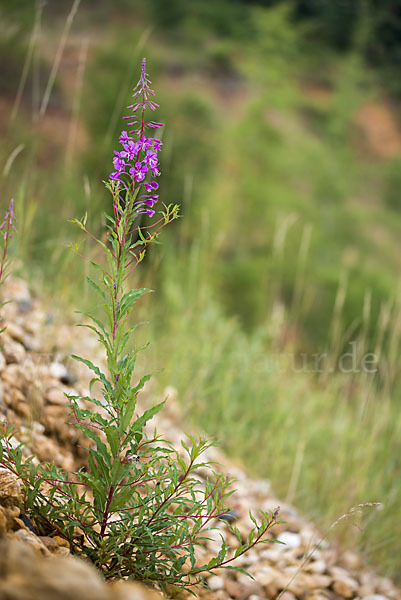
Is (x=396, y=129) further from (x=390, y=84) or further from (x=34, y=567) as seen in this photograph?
(x=34, y=567)

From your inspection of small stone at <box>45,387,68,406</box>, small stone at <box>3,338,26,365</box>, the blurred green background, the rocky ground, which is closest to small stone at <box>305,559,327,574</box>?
the rocky ground

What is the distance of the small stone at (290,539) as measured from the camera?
5.39ft

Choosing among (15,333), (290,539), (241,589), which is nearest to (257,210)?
(15,333)

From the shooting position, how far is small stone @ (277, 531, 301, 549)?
1.64 metres

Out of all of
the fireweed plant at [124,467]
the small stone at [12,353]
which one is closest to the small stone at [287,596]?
the fireweed plant at [124,467]

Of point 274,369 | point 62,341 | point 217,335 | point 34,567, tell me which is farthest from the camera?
point 217,335

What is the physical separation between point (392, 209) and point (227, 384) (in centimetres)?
868

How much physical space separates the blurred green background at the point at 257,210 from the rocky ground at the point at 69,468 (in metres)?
0.13

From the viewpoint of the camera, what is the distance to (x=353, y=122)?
1239cm

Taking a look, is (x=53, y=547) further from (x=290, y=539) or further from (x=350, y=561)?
(x=350, y=561)

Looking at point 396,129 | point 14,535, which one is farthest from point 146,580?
point 396,129

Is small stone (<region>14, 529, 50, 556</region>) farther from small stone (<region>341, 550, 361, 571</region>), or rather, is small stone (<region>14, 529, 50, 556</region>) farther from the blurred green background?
small stone (<region>341, 550, 361, 571</region>)

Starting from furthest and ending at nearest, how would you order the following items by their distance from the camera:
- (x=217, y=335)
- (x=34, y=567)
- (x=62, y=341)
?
1. (x=217, y=335)
2. (x=62, y=341)
3. (x=34, y=567)

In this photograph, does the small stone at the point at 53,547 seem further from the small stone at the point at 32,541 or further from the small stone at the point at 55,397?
the small stone at the point at 55,397
